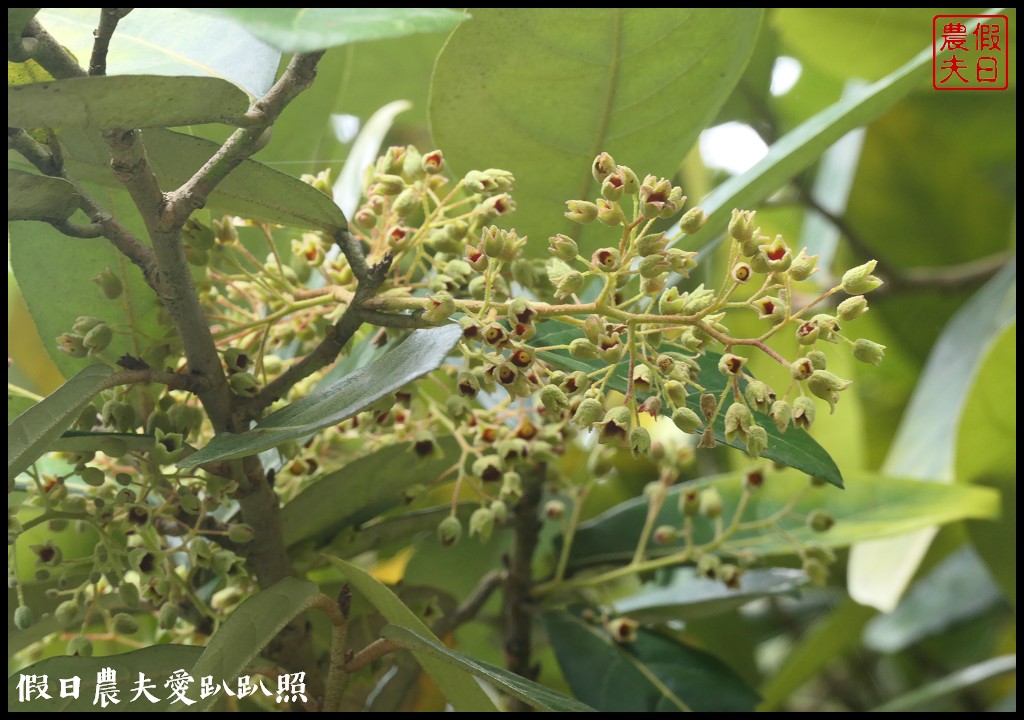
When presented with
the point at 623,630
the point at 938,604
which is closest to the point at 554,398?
the point at 623,630

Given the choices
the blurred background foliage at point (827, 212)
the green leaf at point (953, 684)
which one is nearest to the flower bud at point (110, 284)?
the blurred background foliage at point (827, 212)

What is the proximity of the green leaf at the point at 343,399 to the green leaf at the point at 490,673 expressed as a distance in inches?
7.1

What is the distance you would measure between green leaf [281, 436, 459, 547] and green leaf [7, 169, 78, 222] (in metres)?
0.31

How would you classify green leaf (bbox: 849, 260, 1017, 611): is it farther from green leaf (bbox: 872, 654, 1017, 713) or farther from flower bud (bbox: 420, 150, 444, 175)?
flower bud (bbox: 420, 150, 444, 175)

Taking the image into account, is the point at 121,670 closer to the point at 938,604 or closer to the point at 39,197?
the point at 39,197

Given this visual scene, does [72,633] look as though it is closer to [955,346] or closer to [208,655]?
[208,655]

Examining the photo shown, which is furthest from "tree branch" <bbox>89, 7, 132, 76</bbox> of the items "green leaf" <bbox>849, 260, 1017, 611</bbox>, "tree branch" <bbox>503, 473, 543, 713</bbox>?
"green leaf" <bbox>849, 260, 1017, 611</bbox>

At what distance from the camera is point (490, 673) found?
2.28ft

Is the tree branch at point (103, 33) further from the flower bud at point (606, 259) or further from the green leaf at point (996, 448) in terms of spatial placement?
the green leaf at point (996, 448)

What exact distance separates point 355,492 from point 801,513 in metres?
0.55

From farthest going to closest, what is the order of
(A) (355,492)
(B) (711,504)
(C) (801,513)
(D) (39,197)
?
(C) (801,513), (B) (711,504), (A) (355,492), (D) (39,197)

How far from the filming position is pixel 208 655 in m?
0.69

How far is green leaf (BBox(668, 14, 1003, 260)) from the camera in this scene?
93 centimetres

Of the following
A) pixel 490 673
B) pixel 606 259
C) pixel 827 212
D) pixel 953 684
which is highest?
pixel 827 212
